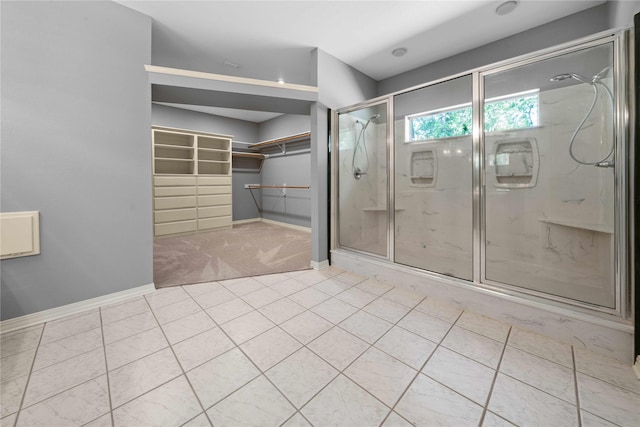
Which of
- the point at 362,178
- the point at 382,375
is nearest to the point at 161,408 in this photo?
the point at 382,375

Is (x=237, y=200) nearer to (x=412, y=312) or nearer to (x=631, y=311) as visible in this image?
(x=412, y=312)

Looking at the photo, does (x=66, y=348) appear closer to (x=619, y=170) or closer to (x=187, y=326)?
(x=187, y=326)

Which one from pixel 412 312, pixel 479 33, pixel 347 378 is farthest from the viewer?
pixel 479 33

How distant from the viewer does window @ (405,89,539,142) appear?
2104 mm

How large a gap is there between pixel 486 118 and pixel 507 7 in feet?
3.82

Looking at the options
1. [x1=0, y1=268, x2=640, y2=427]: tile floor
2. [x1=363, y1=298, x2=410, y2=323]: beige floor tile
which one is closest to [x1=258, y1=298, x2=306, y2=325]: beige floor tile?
[x1=0, y1=268, x2=640, y2=427]: tile floor

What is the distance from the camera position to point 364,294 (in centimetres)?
220

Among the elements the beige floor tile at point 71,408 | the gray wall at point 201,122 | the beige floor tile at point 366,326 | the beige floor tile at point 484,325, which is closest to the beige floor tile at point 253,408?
the beige floor tile at point 71,408

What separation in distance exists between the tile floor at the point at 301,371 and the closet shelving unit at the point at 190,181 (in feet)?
9.17

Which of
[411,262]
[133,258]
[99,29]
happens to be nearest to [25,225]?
[133,258]

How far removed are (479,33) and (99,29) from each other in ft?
11.8

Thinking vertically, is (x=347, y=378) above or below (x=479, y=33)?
below

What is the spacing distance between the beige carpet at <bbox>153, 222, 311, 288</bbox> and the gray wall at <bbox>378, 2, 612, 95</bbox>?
302 cm

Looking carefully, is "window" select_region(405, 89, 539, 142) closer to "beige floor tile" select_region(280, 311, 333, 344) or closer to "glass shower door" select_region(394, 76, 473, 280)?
"glass shower door" select_region(394, 76, 473, 280)
